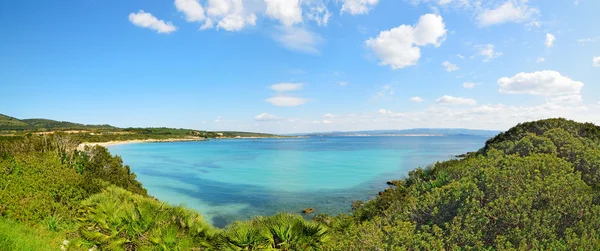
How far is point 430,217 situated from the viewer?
5980 mm

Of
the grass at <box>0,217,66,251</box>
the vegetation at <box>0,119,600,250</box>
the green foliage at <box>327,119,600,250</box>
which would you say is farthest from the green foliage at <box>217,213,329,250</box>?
the grass at <box>0,217,66,251</box>

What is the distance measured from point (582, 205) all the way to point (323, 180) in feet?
100.0

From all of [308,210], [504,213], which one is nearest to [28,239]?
[504,213]

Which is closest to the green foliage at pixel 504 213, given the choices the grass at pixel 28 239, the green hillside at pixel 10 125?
the grass at pixel 28 239

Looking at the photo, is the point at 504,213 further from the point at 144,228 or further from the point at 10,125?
the point at 10,125

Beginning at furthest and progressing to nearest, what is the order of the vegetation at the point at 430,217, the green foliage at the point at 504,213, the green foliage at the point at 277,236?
1. the green foliage at the point at 277,236
2. the vegetation at the point at 430,217
3. the green foliage at the point at 504,213

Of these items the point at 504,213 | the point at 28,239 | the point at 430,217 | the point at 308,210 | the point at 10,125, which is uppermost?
the point at 10,125

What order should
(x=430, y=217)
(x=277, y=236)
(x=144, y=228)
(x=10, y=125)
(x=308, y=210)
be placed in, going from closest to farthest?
(x=430, y=217) < (x=277, y=236) < (x=144, y=228) < (x=308, y=210) < (x=10, y=125)

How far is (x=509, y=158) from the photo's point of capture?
734cm

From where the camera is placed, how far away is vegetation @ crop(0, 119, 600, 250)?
4.96 m

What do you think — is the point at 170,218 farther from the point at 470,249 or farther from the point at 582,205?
the point at 582,205

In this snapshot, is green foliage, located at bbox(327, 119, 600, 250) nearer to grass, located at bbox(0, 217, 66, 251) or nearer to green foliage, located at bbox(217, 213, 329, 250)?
green foliage, located at bbox(217, 213, 329, 250)

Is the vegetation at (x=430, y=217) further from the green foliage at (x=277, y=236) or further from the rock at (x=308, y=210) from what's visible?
the rock at (x=308, y=210)

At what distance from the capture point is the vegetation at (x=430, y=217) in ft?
16.3
